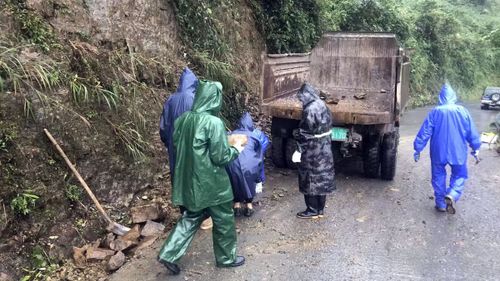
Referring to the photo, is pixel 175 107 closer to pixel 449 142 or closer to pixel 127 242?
pixel 127 242

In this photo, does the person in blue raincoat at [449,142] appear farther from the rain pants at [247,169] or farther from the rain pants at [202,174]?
the rain pants at [202,174]

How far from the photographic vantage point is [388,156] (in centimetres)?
713

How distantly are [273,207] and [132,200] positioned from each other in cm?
180

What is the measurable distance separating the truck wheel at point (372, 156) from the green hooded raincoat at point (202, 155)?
3416mm

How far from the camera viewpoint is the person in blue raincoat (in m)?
5.94

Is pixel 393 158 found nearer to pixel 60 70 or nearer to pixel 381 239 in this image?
pixel 381 239

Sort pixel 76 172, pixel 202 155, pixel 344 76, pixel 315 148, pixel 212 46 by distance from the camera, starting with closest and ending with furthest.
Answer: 1. pixel 202 155
2. pixel 76 172
3. pixel 315 148
4. pixel 212 46
5. pixel 344 76

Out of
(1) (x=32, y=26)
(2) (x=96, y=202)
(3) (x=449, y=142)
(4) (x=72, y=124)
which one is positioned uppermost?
(1) (x=32, y=26)

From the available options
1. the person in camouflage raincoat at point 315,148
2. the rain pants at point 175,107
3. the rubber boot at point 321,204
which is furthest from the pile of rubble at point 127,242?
the rubber boot at point 321,204

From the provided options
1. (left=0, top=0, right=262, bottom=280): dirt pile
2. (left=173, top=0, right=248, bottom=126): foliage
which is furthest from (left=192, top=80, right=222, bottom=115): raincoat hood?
(left=173, top=0, right=248, bottom=126): foliage

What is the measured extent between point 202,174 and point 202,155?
0.17m

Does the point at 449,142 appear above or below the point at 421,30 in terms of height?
below

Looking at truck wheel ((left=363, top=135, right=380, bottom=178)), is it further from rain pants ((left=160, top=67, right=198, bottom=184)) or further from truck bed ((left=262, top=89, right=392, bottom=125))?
rain pants ((left=160, top=67, right=198, bottom=184))

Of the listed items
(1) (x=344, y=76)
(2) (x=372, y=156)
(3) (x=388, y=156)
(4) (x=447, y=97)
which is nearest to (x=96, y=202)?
(2) (x=372, y=156)
